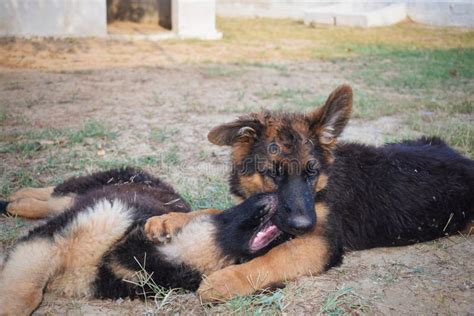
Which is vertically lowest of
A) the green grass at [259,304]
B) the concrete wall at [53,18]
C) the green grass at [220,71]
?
the green grass at [259,304]

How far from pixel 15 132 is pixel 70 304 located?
160 inches

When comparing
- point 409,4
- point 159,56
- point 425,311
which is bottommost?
point 425,311

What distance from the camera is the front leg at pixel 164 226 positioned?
3338 millimetres

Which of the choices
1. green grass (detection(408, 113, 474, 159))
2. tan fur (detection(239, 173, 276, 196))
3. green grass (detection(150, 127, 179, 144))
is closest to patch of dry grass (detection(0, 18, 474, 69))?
green grass (detection(150, 127, 179, 144))

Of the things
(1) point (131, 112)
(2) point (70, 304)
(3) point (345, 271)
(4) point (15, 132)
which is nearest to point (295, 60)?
(1) point (131, 112)

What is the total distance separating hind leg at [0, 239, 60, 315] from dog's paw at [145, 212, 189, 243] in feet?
1.94

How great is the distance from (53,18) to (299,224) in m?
11.7

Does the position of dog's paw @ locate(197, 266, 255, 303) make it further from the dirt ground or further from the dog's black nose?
the dog's black nose

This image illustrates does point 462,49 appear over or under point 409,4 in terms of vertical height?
under

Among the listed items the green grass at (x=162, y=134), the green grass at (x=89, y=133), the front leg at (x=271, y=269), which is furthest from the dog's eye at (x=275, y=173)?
the green grass at (x=89, y=133)

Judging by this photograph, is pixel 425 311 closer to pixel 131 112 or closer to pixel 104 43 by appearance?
pixel 131 112

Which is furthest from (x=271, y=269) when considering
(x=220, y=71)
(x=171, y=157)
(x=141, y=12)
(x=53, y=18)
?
(x=141, y=12)

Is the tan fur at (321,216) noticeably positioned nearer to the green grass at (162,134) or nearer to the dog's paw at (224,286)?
the dog's paw at (224,286)

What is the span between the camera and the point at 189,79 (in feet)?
34.3
